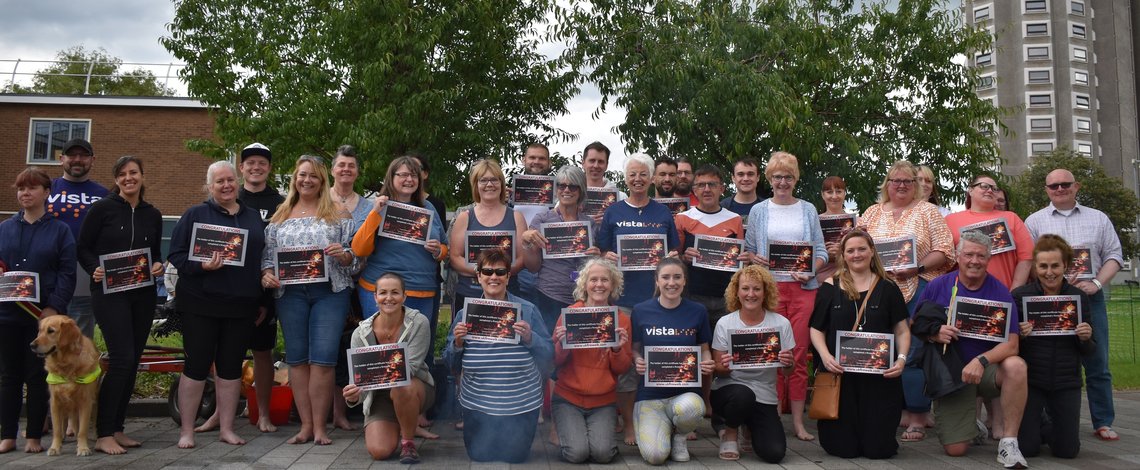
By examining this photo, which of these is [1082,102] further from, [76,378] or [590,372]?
[76,378]

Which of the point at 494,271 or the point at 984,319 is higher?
the point at 494,271

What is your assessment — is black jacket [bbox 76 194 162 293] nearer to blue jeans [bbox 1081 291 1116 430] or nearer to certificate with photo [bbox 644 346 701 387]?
certificate with photo [bbox 644 346 701 387]

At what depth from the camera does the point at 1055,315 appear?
261 inches

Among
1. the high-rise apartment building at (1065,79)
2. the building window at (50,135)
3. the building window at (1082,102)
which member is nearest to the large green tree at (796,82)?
the building window at (50,135)

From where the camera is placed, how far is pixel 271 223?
6.89 metres

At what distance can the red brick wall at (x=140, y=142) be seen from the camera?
3105cm

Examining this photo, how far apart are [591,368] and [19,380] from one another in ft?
14.0

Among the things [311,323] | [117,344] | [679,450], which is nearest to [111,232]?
[117,344]

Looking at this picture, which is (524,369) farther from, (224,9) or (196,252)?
(224,9)

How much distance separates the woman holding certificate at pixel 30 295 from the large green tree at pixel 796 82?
714cm

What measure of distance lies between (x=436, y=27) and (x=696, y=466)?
802cm

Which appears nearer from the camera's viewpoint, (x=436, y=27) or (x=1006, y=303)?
(x=1006, y=303)

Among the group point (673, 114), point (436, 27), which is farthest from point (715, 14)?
point (436, 27)

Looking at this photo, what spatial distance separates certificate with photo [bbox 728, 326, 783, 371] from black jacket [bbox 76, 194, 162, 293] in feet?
14.5
